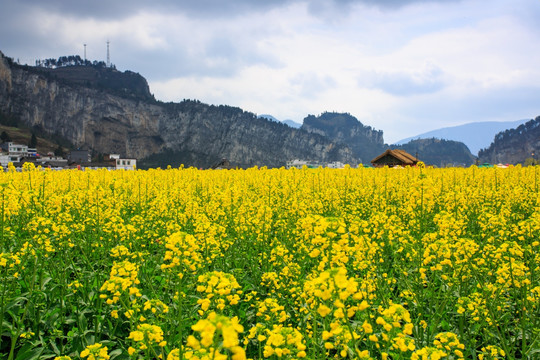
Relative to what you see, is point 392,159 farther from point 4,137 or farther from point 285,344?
point 4,137

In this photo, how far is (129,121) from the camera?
173125 millimetres

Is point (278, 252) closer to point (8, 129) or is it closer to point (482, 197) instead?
point (482, 197)

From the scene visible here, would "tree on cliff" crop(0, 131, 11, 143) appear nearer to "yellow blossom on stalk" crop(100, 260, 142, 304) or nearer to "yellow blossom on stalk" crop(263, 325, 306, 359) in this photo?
"yellow blossom on stalk" crop(100, 260, 142, 304)

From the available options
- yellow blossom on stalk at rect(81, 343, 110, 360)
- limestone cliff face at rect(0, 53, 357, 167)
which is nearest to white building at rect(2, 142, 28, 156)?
limestone cliff face at rect(0, 53, 357, 167)

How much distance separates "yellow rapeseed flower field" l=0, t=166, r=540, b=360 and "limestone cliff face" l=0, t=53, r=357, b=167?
Answer: 172 metres

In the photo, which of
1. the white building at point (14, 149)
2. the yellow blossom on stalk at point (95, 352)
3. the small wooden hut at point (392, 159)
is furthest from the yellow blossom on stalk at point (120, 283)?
the white building at point (14, 149)

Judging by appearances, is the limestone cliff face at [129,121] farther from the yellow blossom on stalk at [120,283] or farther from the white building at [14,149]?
the yellow blossom on stalk at [120,283]

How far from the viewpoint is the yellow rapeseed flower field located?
2.40 metres

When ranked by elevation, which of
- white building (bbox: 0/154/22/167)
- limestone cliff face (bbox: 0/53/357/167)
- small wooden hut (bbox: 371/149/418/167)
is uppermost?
limestone cliff face (bbox: 0/53/357/167)

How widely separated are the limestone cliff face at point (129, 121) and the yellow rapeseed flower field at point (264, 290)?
171729mm

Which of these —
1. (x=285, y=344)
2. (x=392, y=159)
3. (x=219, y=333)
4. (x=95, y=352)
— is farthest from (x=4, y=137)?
(x=219, y=333)

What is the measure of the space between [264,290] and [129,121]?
18667 cm

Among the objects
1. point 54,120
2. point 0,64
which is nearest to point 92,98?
point 54,120

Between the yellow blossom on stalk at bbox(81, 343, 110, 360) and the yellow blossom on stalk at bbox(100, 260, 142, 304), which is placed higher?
the yellow blossom on stalk at bbox(100, 260, 142, 304)
